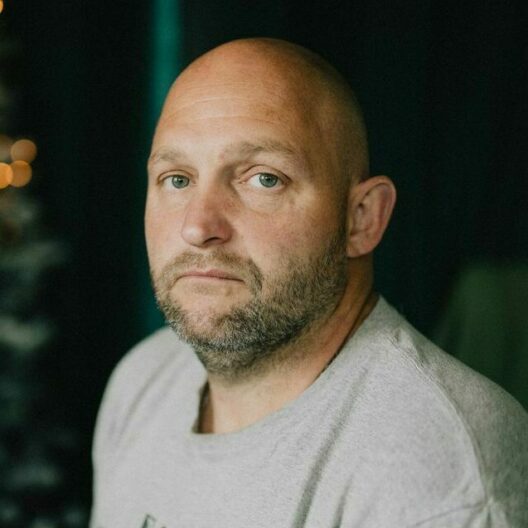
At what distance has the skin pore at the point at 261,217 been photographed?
1.16 meters

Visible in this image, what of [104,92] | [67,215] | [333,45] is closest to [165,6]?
[104,92]

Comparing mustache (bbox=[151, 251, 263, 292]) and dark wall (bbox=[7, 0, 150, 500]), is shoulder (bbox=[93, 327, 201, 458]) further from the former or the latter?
dark wall (bbox=[7, 0, 150, 500])

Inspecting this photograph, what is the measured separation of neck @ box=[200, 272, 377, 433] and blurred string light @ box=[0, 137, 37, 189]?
1235 mm

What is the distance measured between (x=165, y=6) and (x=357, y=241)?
1631 millimetres

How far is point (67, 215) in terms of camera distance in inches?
103

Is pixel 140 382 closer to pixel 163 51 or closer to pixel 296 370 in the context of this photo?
pixel 296 370

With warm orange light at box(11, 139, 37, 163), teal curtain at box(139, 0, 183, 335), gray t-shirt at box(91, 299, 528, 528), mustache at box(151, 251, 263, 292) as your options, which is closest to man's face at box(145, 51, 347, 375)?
mustache at box(151, 251, 263, 292)

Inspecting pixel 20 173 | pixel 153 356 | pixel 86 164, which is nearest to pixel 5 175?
pixel 20 173

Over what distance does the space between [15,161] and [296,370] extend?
1.44 metres

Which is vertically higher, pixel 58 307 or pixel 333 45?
pixel 333 45

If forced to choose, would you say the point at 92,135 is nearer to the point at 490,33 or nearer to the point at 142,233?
the point at 142,233

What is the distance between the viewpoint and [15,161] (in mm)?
2289

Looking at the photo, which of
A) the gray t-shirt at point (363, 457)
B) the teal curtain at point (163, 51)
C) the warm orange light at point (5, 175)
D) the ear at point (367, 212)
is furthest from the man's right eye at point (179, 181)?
the teal curtain at point (163, 51)

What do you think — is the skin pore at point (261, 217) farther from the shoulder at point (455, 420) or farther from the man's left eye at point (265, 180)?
the shoulder at point (455, 420)
